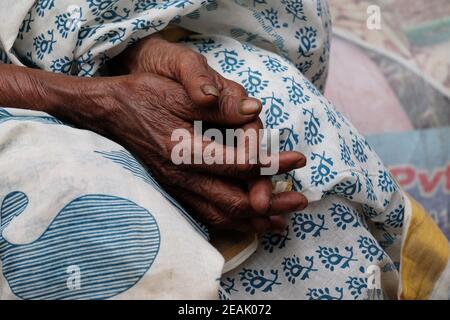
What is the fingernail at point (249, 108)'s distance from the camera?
77 centimetres

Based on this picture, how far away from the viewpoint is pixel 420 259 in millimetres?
1009

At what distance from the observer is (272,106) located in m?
0.86

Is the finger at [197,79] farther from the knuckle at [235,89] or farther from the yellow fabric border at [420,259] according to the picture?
the yellow fabric border at [420,259]

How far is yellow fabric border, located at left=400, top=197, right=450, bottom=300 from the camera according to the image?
3.26 ft

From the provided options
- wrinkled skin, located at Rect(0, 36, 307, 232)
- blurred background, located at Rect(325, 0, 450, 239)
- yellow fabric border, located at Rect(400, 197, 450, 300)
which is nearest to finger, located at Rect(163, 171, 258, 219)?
wrinkled skin, located at Rect(0, 36, 307, 232)

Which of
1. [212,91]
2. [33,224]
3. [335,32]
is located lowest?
[335,32]

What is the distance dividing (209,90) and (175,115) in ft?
0.22

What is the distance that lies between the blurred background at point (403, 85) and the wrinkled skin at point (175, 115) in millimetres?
954

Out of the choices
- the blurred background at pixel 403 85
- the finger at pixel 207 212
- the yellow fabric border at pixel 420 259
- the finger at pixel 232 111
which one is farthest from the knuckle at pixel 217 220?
the blurred background at pixel 403 85

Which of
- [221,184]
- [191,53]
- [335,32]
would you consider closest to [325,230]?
[221,184]

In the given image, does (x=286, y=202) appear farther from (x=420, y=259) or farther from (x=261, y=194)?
(x=420, y=259)

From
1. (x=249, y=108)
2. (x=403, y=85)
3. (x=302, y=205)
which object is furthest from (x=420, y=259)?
(x=403, y=85)

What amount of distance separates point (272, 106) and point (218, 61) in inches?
4.4

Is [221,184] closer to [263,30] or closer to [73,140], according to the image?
[73,140]
